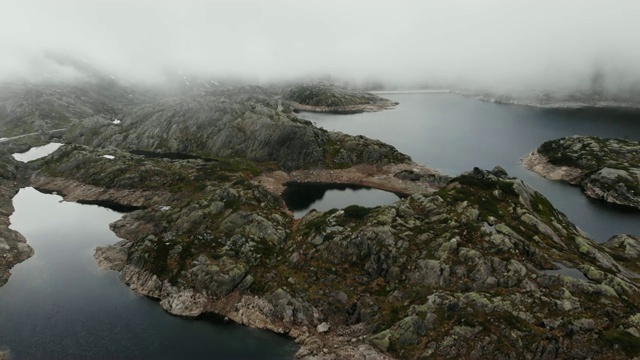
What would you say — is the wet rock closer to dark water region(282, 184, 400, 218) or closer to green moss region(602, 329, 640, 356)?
green moss region(602, 329, 640, 356)

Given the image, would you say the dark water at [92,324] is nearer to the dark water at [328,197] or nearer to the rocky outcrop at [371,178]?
the dark water at [328,197]

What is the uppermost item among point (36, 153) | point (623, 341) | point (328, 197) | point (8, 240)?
point (36, 153)

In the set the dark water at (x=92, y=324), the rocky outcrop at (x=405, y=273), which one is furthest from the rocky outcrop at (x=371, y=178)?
the dark water at (x=92, y=324)

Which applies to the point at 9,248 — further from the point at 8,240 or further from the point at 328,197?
the point at 328,197

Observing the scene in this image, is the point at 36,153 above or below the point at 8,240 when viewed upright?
above

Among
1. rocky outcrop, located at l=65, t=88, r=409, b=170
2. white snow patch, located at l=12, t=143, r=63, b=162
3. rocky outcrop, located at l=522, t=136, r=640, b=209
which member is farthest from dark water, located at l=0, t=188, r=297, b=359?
rocky outcrop, located at l=522, t=136, r=640, b=209

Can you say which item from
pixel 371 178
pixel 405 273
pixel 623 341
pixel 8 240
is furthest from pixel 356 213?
pixel 8 240

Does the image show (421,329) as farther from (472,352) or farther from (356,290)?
(356,290)
